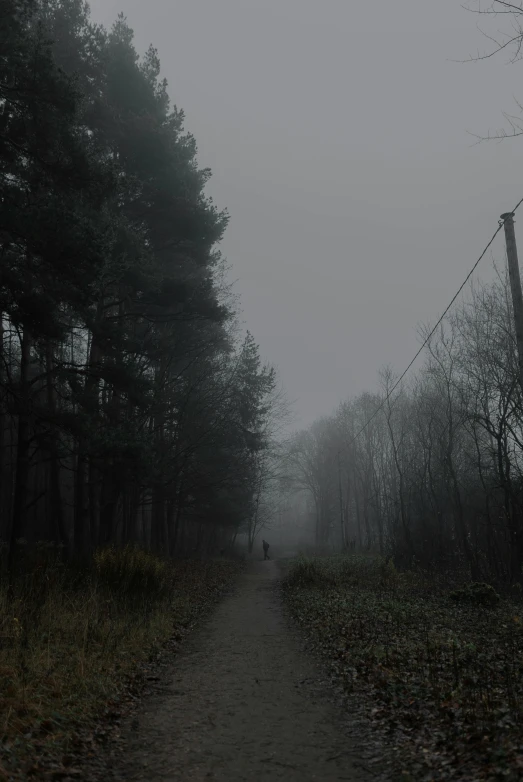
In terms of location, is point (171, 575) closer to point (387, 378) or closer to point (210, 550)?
point (210, 550)

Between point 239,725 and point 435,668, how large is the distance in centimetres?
256

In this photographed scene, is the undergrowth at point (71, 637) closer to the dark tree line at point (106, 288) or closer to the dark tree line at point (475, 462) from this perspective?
the dark tree line at point (106, 288)

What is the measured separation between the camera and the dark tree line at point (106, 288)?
33.6 ft

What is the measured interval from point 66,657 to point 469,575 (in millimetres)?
15193

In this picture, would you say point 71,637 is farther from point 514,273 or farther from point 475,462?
point 475,462

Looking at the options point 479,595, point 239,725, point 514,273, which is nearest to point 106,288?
point 514,273

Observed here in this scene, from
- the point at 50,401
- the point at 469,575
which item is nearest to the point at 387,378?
the point at 469,575

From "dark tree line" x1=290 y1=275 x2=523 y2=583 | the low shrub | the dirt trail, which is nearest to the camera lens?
the dirt trail

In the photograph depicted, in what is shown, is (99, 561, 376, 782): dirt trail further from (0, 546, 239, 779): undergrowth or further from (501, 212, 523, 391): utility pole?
(501, 212, 523, 391): utility pole

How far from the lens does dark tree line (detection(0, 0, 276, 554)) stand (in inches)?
404

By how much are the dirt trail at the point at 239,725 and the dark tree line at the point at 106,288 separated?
6.15m

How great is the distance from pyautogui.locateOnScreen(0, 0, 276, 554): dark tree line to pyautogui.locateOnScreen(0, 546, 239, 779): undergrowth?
2816 millimetres

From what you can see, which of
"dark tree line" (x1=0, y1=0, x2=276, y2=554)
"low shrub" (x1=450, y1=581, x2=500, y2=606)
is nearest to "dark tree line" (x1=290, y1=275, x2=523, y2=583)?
"low shrub" (x1=450, y1=581, x2=500, y2=606)

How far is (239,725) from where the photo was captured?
557cm
